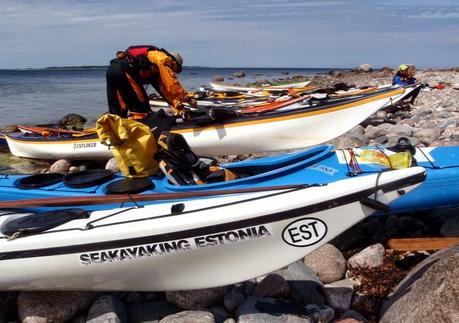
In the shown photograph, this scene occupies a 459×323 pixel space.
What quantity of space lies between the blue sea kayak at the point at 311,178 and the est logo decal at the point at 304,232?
2.61ft

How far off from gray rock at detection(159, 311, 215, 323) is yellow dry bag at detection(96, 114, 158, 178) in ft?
5.57

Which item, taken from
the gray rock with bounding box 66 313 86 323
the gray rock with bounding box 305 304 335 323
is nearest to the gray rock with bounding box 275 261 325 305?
the gray rock with bounding box 305 304 335 323

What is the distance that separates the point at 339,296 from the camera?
11.2ft

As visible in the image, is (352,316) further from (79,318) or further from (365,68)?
(365,68)

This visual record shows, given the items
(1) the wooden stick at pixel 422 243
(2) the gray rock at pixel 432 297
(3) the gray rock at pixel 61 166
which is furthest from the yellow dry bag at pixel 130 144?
(3) the gray rock at pixel 61 166

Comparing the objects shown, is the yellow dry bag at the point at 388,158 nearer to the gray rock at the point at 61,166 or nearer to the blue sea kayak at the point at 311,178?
the blue sea kayak at the point at 311,178

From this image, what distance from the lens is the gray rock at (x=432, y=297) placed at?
2438 mm

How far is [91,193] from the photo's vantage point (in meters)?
4.33

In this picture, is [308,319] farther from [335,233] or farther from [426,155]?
[426,155]

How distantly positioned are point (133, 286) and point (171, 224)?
692 mm

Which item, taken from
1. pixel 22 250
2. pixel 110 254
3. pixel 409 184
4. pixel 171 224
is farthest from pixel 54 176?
pixel 409 184

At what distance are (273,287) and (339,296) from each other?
1.73ft

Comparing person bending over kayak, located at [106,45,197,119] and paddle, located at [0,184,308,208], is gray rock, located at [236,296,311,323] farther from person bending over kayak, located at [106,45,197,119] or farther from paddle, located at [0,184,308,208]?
person bending over kayak, located at [106,45,197,119]

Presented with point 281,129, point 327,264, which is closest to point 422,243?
point 327,264
